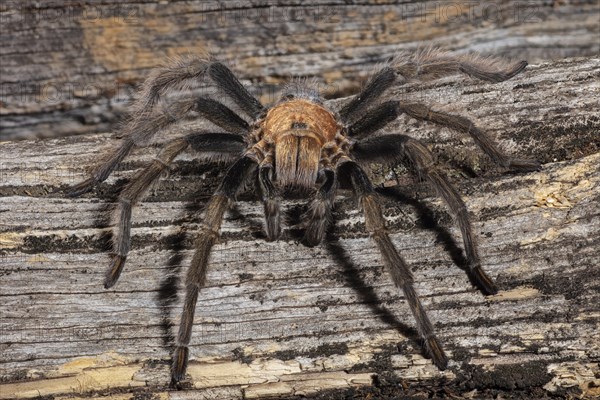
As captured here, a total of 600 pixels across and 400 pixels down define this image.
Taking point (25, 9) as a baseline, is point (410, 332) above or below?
below

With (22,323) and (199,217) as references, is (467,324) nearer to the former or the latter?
(199,217)

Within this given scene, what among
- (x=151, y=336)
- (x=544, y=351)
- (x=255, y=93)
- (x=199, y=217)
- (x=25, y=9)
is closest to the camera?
(x=544, y=351)

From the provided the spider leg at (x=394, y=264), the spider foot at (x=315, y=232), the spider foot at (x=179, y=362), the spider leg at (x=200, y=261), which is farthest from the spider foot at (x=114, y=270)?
the spider leg at (x=394, y=264)

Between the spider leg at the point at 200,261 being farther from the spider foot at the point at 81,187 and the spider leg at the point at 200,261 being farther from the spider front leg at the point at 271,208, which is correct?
the spider foot at the point at 81,187

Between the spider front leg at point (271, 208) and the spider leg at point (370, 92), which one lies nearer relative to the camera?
the spider front leg at point (271, 208)

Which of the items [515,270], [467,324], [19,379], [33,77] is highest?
[33,77]

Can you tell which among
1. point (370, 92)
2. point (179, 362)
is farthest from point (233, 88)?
point (179, 362)

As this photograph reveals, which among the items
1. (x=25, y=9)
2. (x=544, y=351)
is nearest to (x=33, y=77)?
(x=25, y=9)
